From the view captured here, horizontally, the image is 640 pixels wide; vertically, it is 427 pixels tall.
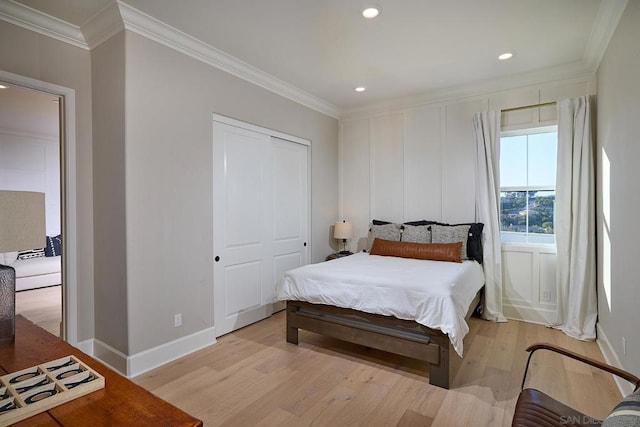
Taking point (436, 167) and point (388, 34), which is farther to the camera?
point (436, 167)

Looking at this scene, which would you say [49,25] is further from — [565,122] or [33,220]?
[565,122]

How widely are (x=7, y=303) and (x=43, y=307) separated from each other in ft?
12.6

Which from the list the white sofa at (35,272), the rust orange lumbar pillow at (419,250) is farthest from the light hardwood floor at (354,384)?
the white sofa at (35,272)

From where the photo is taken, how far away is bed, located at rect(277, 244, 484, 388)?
93.3 inches

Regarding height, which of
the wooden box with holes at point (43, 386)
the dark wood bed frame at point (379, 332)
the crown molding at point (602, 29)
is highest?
the crown molding at point (602, 29)

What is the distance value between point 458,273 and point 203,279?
A: 2.37 meters

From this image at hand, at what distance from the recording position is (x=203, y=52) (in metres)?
3.04

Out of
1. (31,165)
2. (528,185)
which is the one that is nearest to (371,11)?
(528,185)

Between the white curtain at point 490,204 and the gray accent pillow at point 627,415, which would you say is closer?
the gray accent pillow at point 627,415

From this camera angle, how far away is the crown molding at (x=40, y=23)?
235cm

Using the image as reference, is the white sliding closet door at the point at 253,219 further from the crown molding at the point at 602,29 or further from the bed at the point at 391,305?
the crown molding at the point at 602,29

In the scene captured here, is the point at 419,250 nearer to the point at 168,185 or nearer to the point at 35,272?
the point at 168,185

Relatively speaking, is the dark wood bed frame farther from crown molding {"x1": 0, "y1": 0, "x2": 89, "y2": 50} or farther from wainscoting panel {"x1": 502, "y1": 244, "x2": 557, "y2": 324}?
crown molding {"x1": 0, "y1": 0, "x2": 89, "y2": 50}

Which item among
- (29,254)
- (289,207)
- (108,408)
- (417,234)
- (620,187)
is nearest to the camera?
(108,408)
